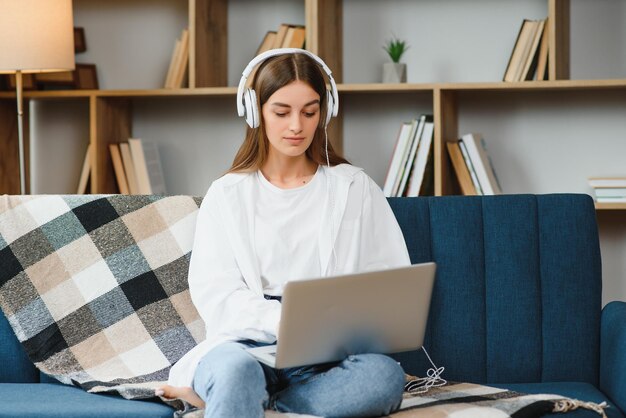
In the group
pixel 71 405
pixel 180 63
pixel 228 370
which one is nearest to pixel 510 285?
pixel 228 370

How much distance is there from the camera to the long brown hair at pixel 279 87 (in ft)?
7.06

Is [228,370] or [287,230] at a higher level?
[287,230]

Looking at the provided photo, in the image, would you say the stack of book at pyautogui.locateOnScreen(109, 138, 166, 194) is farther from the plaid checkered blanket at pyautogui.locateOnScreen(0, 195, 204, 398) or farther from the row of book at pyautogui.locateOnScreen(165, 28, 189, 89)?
the plaid checkered blanket at pyautogui.locateOnScreen(0, 195, 204, 398)

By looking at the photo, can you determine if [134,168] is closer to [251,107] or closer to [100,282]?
[100,282]

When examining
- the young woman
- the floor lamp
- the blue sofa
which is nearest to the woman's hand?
the young woman

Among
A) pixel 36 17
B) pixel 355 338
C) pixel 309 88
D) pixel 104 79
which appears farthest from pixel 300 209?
pixel 104 79

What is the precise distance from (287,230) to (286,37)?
4.10 feet

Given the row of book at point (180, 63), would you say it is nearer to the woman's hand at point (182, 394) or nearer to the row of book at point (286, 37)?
the row of book at point (286, 37)

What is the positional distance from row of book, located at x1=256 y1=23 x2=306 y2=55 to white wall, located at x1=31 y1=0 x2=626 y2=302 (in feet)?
0.55

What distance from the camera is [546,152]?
331 cm

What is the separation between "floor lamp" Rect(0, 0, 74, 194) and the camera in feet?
9.59

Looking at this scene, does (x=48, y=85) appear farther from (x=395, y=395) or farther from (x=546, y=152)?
(x=395, y=395)

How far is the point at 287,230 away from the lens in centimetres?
216

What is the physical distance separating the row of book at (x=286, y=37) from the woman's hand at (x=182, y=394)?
1542 mm
